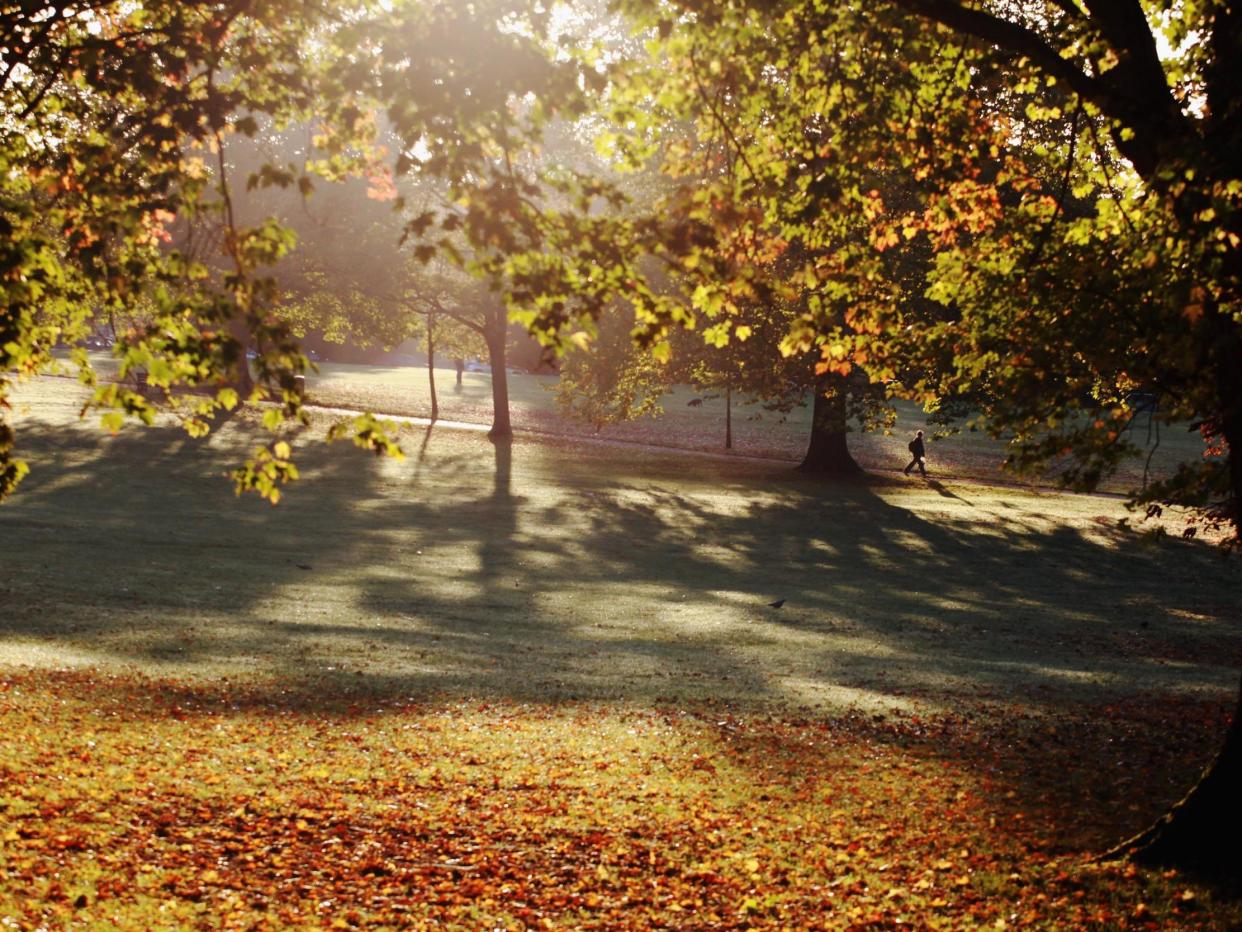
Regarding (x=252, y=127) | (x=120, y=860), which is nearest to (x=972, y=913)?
(x=120, y=860)

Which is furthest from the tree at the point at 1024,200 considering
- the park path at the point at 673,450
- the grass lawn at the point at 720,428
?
the park path at the point at 673,450

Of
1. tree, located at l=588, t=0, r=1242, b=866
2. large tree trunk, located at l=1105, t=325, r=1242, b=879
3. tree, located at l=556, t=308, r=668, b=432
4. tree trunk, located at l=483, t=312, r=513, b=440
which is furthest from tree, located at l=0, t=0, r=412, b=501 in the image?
tree trunk, located at l=483, t=312, r=513, b=440

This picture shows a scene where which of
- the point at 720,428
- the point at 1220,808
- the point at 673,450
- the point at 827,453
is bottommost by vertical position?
the point at 1220,808

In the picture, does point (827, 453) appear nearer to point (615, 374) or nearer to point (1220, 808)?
point (615, 374)

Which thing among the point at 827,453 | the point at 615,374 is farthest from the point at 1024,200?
the point at 827,453

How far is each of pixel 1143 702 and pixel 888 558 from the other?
13.9 metres

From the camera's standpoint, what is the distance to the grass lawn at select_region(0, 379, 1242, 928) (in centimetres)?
820

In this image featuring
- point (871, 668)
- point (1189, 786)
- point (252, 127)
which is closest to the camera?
point (252, 127)

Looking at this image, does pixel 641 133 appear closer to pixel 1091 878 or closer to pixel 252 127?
pixel 252 127

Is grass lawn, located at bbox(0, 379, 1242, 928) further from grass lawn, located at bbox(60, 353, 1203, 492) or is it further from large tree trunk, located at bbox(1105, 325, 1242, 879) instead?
grass lawn, located at bbox(60, 353, 1203, 492)

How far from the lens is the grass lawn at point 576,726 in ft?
26.9

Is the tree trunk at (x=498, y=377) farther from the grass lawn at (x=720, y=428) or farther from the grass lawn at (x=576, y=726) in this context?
the grass lawn at (x=576, y=726)

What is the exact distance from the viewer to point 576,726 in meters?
12.6

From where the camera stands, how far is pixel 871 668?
16.2 meters
